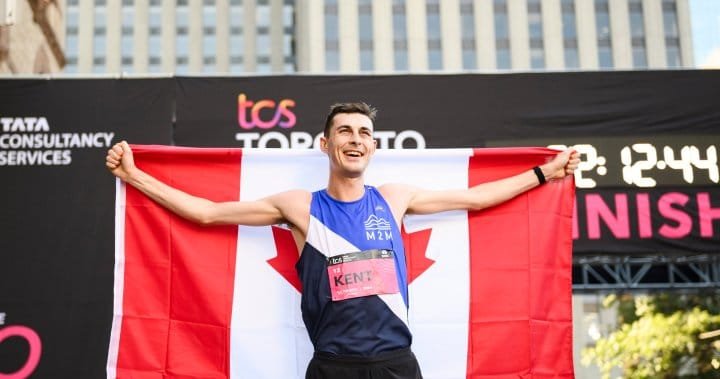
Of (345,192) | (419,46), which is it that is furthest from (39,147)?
(419,46)

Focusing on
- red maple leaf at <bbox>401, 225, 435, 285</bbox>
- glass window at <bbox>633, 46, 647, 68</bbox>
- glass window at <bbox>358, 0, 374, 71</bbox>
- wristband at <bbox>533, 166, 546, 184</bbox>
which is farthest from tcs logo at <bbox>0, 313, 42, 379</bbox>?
glass window at <bbox>633, 46, 647, 68</bbox>

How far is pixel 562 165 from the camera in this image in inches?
180

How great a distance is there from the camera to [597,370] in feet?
159

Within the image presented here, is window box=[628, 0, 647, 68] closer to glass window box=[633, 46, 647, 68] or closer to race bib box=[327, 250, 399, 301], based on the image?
glass window box=[633, 46, 647, 68]

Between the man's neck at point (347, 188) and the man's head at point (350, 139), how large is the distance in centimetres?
5

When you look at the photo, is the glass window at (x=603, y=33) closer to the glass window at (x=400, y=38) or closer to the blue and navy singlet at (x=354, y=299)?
the glass window at (x=400, y=38)

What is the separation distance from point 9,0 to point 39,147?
1336 mm

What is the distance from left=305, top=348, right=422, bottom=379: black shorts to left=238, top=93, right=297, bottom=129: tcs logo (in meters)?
3.54

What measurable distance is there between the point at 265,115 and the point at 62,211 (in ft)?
6.01

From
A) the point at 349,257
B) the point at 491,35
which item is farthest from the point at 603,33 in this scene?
the point at 349,257

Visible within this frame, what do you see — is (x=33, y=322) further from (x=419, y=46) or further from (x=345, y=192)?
(x=419, y=46)

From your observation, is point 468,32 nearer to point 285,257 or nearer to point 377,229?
point 285,257

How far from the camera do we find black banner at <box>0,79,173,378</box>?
6555 mm

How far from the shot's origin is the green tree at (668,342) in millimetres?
19031
